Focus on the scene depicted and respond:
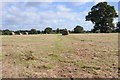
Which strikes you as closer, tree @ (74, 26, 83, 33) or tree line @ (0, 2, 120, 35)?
tree line @ (0, 2, 120, 35)

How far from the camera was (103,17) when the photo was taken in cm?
4316

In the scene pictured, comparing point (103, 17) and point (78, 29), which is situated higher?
point (103, 17)

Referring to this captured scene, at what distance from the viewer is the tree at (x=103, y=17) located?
4250 centimetres

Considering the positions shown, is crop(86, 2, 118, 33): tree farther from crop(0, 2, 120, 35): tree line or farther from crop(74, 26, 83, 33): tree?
crop(74, 26, 83, 33): tree

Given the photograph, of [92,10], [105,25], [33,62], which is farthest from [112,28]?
[33,62]

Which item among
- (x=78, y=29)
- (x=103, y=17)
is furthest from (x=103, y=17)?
(x=78, y=29)

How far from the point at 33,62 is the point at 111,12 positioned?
134 ft

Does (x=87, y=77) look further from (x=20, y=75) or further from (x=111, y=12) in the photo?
(x=111, y=12)

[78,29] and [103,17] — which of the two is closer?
[103,17]

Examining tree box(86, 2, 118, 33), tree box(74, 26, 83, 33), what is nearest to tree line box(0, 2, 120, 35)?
tree box(86, 2, 118, 33)

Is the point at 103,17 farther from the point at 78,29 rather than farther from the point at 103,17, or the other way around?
the point at 78,29

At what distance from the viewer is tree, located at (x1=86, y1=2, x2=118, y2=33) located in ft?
139

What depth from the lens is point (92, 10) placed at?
148 ft

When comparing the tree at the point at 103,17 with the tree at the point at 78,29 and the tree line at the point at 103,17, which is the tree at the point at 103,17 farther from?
the tree at the point at 78,29
